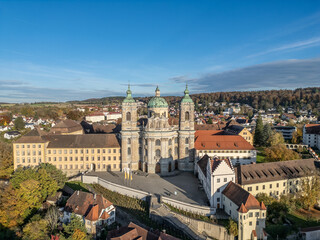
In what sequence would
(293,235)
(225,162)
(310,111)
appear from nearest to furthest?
(293,235) < (225,162) < (310,111)

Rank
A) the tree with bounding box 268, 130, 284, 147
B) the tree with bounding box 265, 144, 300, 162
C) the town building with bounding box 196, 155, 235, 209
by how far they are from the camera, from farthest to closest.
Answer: the tree with bounding box 268, 130, 284, 147 < the tree with bounding box 265, 144, 300, 162 < the town building with bounding box 196, 155, 235, 209

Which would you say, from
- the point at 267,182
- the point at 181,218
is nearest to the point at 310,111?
the point at 267,182

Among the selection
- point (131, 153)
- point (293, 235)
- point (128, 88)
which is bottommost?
point (293, 235)

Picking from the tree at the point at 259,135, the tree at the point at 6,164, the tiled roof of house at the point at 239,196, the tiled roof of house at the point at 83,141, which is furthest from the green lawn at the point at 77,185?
the tree at the point at 259,135

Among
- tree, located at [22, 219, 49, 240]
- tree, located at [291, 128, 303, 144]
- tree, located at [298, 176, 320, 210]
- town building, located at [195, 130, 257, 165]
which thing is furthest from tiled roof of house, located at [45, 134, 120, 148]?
tree, located at [291, 128, 303, 144]

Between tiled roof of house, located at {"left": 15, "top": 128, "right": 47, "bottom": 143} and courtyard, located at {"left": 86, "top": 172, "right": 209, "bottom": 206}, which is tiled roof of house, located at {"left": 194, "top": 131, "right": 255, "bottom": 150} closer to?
courtyard, located at {"left": 86, "top": 172, "right": 209, "bottom": 206}

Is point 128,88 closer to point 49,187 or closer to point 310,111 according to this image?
point 49,187
